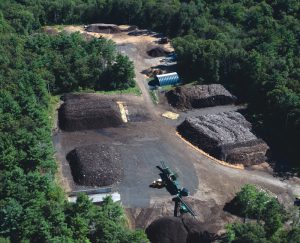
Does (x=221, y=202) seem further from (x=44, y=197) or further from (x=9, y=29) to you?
(x=9, y=29)

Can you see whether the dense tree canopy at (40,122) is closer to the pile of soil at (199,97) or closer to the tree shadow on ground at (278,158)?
the pile of soil at (199,97)

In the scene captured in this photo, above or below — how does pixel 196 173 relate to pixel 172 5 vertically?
below

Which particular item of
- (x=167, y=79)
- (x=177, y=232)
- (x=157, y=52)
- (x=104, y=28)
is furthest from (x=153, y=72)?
(x=177, y=232)

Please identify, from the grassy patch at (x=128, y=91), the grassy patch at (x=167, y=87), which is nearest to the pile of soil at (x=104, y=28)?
the grassy patch at (x=128, y=91)

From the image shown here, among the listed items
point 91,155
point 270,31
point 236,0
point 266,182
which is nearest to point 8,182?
point 91,155

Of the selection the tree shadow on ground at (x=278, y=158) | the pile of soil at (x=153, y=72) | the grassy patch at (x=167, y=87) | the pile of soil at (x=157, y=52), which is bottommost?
the tree shadow on ground at (x=278, y=158)

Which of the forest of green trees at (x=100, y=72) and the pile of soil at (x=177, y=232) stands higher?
the forest of green trees at (x=100, y=72)

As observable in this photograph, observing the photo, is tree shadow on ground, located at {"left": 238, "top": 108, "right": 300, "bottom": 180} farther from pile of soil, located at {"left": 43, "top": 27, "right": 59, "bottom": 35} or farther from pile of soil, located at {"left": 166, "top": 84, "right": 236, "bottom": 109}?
pile of soil, located at {"left": 43, "top": 27, "right": 59, "bottom": 35}

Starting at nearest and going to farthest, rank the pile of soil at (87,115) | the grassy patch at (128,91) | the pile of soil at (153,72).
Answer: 1. the pile of soil at (87,115)
2. the grassy patch at (128,91)
3. the pile of soil at (153,72)
